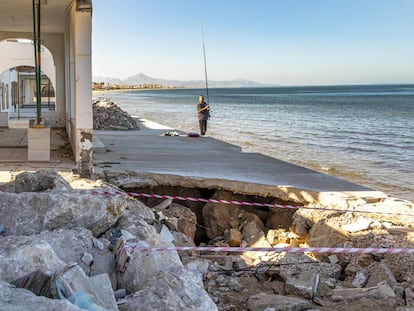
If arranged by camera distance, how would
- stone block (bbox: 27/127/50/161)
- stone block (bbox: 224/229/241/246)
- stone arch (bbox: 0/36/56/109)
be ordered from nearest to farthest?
stone block (bbox: 224/229/241/246) < stone block (bbox: 27/127/50/161) < stone arch (bbox: 0/36/56/109)

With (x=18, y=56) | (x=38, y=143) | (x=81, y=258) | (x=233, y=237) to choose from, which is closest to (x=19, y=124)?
(x=18, y=56)

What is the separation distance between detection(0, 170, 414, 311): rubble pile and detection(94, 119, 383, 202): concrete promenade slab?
1052mm

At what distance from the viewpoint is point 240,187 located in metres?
10.4

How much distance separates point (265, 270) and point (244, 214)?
3.16 m

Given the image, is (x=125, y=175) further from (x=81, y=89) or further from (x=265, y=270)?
(x=265, y=270)

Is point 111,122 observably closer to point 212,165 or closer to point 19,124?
point 19,124

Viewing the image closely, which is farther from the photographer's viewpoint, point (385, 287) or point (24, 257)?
point (385, 287)

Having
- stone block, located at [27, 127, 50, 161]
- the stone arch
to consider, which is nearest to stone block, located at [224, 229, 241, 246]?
stone block, located at [27, 127, 50, 161]

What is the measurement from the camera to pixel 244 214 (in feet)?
35.1

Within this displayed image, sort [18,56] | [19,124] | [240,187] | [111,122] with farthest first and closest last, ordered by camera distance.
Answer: [111,122]
[18,56]
[19,124]
[240,187]

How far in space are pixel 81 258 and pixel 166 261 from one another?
90 centimetres

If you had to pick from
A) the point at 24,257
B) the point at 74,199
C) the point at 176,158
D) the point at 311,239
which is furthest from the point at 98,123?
the point at 24,257

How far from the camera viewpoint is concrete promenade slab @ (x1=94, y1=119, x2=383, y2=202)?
1065 cm

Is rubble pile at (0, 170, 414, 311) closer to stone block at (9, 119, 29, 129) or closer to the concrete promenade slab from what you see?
the concrete promenade slab
